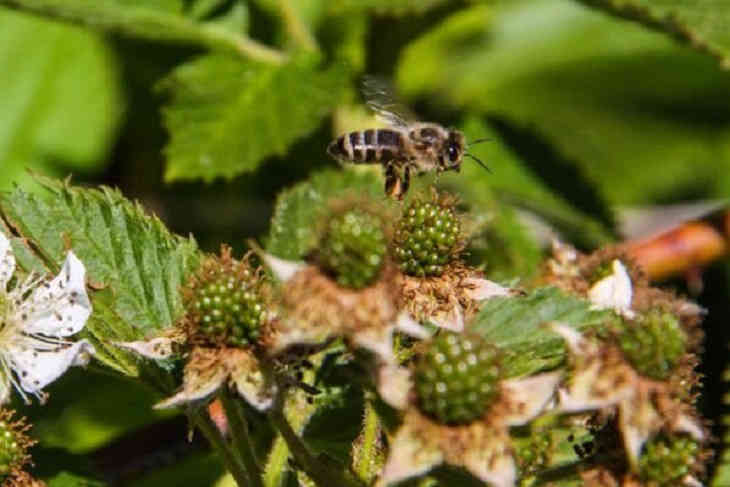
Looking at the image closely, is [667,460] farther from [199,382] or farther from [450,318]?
[199,382]

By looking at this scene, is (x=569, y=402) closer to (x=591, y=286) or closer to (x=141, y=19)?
(x=591, y=286)

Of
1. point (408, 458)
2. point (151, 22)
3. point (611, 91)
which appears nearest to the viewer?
point (408, 458)

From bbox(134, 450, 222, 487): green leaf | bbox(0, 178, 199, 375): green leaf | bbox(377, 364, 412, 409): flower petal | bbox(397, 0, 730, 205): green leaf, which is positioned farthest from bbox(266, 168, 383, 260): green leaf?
bbox(397, 0, 730, 205): green leaf

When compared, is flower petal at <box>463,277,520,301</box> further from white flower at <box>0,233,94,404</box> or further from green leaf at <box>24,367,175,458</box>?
green leaf at <box>24,367,175,458</box>

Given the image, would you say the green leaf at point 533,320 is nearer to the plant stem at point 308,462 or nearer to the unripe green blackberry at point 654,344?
the unripe green blackberry at point 654,344

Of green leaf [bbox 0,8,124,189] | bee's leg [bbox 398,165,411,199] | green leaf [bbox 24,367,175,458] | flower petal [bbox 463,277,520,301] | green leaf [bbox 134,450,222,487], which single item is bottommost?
green leaf [bbox 24,367,175,458]

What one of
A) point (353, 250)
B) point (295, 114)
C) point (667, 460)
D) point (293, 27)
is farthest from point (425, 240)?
point (293, 27)

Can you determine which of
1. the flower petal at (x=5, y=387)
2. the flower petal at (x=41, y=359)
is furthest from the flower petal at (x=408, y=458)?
the flower petal at (x=5, y=387)
